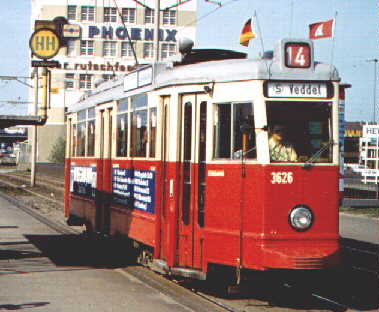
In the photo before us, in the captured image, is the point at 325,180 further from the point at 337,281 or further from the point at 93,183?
the point at 93,183

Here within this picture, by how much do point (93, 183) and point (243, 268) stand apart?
587cm

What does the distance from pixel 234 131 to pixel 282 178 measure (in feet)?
2.73

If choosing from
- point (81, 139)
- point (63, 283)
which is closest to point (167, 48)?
point (81, 139)

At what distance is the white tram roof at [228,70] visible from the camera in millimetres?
9039

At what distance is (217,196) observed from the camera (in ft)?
30.5

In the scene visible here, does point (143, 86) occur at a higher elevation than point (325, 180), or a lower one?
higher

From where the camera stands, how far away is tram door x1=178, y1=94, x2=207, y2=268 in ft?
31.4

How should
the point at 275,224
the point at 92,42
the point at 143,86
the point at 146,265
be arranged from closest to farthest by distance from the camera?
the point at 275,224 → the point at 143,86 → the point at 146,265 → the point at 92,42

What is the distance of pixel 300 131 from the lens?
9.02 meters

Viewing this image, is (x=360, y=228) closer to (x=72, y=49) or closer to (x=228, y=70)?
(x=228, y=70)

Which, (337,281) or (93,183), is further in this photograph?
(93,183)

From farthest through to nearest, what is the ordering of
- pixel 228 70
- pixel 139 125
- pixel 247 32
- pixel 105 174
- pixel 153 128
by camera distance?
1. pixel 105 174
2. pixel 247 32
3. pixel 139 125
4. pixel 153 128
5. pixel 228 70

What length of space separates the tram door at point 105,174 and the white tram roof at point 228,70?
2.30 meters

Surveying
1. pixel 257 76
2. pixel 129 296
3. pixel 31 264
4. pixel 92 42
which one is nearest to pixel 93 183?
pixel 31 264
